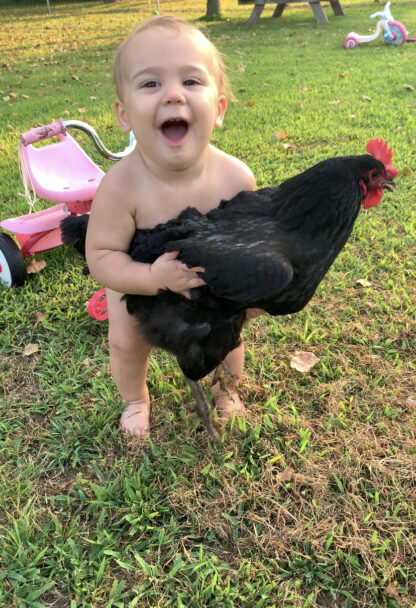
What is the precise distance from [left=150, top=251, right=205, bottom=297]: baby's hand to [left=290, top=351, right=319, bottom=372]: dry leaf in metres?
1.04

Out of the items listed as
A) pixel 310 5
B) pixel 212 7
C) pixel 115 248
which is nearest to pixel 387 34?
pixel 310 5

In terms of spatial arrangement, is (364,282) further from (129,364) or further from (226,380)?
(129,364)

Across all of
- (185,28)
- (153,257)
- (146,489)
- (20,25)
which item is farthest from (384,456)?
(20,25)

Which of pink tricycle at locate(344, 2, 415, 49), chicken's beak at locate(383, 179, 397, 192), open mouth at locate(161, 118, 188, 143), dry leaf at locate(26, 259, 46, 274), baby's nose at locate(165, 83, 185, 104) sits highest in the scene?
baby's nose at locate(165, 83, 185, 104)

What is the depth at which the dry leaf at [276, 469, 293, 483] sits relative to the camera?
188 cm

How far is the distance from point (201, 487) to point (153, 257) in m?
0.94

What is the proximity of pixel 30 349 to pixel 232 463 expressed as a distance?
1.35 m

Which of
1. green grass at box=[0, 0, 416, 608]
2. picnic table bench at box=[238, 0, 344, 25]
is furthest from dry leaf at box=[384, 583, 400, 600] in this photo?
picnic table bench at box=[238, 0, 344, 25]

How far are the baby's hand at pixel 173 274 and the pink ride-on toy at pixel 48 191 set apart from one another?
124 centimetres

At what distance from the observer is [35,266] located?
3172 mm

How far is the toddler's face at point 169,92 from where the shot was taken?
4.93 ft

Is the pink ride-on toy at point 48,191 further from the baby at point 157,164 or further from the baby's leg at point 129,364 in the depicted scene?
the baby at point 157,164

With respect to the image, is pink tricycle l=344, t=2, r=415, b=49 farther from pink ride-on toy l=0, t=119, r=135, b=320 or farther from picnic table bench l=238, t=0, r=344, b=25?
pink ride-on toy l=0, t=119, r=135, b=320

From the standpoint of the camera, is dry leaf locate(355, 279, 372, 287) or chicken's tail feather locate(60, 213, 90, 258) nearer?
chicken's tail feather locate(60, 213, 90, 258)
